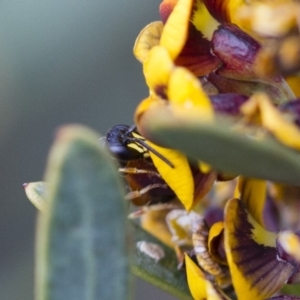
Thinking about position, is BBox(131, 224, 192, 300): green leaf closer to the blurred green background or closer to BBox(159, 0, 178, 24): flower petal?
BBox(159, 0, 178, 24): flower petal

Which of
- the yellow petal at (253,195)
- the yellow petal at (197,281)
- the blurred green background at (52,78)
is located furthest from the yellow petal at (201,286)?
the blurred green background at (52,78)

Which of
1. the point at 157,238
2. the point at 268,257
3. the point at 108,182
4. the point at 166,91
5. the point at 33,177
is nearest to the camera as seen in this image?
the point at 108,182

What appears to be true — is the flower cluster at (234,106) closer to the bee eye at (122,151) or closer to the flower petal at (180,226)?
the flower petal at (180,226)

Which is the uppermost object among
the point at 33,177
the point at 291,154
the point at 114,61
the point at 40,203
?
the point at 291,154

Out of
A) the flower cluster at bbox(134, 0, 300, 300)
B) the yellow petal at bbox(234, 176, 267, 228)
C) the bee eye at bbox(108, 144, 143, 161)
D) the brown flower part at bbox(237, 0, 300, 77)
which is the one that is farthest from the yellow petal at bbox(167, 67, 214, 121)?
the bee eye at bbox(108, 144, 143, 161)

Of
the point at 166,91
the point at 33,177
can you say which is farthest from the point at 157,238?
the point at 33,177

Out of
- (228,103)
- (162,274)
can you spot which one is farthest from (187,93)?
(162,274)

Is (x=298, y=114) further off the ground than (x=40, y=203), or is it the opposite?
(x=298, y=114)

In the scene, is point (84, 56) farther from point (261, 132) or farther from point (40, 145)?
point (261, 132)
